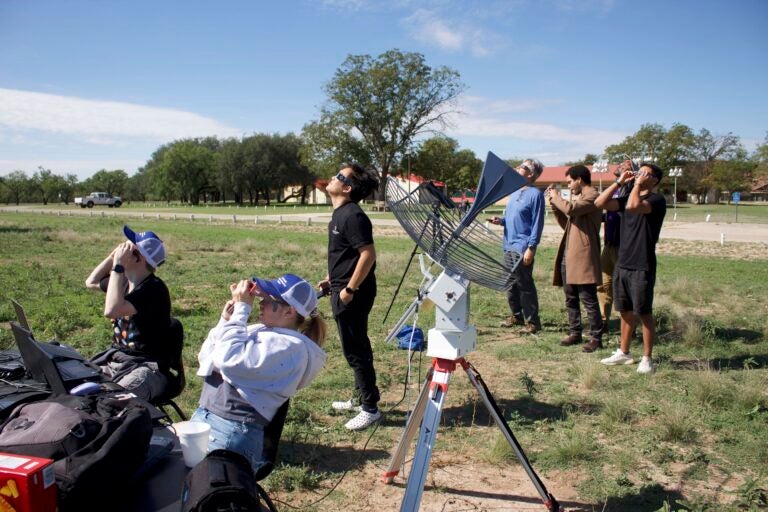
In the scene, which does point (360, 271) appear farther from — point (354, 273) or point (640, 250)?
point (640, 250)

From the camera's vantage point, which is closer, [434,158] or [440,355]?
[440,355]

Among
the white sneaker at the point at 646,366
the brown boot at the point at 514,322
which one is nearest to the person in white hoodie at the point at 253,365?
the white sneaker at the point at 646,366

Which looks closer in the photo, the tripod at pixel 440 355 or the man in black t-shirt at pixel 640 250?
the tripod at pixel 440 355

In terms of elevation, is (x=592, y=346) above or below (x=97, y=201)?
below

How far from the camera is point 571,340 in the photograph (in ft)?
22.8

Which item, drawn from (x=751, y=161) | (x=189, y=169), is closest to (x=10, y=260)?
(x=189, y=169)

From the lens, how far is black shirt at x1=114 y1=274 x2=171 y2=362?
3861 millimetres

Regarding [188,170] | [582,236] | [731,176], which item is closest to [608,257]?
[582,236]

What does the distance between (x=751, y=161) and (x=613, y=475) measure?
83.3 meters

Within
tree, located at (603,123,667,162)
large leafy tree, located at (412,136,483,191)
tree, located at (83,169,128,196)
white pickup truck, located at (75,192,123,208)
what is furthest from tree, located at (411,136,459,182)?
tree, located at (83,169,128,196)

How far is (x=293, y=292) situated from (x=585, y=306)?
15.9 feet

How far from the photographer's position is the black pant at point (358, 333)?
4.37 m

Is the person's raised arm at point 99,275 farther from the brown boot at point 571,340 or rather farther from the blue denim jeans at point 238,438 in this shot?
the brown boot at point 571,340

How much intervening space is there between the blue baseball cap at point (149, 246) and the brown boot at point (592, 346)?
4.95 m
